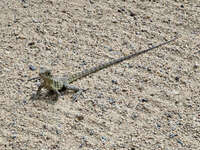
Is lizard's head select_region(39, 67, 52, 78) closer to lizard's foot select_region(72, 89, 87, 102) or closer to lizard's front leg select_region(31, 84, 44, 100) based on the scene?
lizard's front leg select_region(31, 84, 44, 100)

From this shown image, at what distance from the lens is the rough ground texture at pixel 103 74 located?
548 centimetres

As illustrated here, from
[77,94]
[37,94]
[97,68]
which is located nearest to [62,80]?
[77,94]

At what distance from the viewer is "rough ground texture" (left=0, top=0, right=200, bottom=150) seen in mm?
5480

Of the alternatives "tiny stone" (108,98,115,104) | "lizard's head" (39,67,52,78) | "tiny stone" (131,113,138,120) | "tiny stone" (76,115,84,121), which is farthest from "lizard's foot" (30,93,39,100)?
"tiny stone" (131,113,138,120)

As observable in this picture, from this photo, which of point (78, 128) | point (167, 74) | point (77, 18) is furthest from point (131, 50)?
point (78, 128)

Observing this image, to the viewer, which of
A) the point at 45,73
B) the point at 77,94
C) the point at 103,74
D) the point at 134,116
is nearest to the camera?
the point at 134,116

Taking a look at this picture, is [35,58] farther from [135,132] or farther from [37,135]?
[135,132]

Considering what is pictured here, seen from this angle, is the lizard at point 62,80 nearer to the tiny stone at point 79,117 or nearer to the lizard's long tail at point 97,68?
the lizard's long tail at point 97,68

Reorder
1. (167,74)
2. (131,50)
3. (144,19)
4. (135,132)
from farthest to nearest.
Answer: (144,19), (131,50), (167,74), (135,132)

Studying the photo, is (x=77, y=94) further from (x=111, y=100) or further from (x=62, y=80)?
(x=111, y=100)

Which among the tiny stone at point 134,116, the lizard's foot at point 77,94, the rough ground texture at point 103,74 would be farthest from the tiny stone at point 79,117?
the tiny stone at point 134,116

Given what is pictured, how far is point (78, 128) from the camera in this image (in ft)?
18.3

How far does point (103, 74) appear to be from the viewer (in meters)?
6.37

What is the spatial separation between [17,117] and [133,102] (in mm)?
1638
